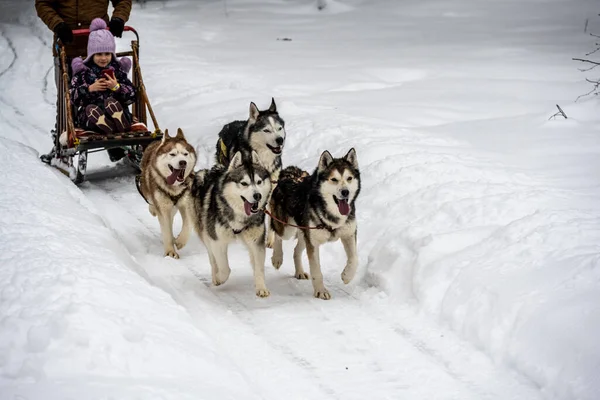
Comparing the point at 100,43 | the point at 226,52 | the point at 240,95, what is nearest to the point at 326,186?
the point at 100,43

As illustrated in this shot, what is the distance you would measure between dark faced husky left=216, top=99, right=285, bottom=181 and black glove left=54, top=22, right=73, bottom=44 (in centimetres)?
210

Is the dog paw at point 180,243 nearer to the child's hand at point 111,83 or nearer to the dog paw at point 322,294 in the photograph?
the dog paw at point 322,294

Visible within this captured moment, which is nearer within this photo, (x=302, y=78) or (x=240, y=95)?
(x=240, y=95)

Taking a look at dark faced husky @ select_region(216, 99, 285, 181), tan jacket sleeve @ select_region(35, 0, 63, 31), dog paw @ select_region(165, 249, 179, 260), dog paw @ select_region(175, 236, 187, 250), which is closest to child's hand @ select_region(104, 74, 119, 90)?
tan jacket sleeve @ select_region(35, 0, 63, 31)

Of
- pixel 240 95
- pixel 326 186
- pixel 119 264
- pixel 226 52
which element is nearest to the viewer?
pixel 119 264

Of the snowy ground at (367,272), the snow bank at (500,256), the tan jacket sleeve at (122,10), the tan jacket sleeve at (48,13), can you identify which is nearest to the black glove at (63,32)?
the tan jacket sleeve at (48,13)

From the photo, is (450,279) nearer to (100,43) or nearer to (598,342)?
(598,342)

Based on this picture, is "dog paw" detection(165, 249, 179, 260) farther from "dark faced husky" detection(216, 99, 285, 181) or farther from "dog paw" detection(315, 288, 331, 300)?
"dog paw" detection(315, 288, 331, 300)

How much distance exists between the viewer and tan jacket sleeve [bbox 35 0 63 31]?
23.3 ft

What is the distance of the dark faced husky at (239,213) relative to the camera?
4824 millimetres

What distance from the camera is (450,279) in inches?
184

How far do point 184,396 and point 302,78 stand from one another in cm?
916

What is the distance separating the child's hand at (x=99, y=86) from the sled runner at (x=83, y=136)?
25 cm

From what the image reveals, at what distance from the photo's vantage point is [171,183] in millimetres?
5633
